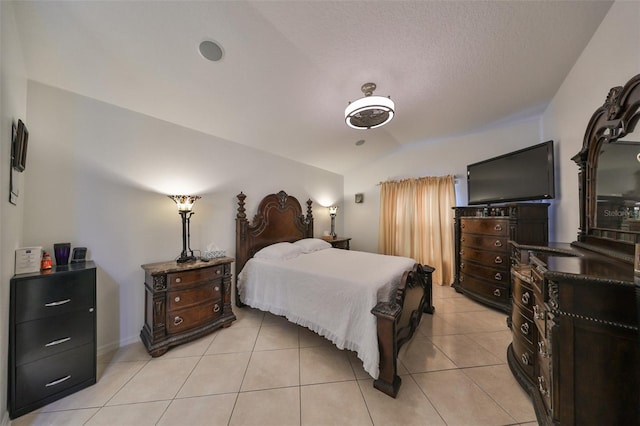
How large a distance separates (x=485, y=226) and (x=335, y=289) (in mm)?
2421

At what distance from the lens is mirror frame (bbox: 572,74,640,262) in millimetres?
1242

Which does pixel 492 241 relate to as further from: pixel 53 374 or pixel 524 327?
pixel 53 374

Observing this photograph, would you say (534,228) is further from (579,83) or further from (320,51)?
(320,51)

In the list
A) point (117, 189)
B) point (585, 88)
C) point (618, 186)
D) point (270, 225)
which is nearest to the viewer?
point (618, 186)

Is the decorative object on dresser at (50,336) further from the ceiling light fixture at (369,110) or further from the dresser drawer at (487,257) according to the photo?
the dresser drawer at (487,257)

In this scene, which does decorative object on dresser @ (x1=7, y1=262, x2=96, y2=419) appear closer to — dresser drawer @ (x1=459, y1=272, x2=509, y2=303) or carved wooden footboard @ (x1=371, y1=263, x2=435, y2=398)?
carved wooden footboard @ (x1=371, y1=263, x2=435, y2=398)

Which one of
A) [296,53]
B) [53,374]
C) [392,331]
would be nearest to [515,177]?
[392,331]

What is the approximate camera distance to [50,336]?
145 centimetres

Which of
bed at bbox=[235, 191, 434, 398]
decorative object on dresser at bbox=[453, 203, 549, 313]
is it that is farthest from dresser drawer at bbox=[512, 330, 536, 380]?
decorative object on dresser at bbox=[453, 203, 549, 313]

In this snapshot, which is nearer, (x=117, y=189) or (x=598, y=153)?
(x=598, y=153)

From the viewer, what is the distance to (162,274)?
197 cm

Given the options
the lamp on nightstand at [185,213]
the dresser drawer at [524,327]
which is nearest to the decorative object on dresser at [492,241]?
the dresser drawer at [524,327]

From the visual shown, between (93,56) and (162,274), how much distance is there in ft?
6.30

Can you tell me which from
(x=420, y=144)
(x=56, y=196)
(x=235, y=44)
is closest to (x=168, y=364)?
(x=56, y=196)
